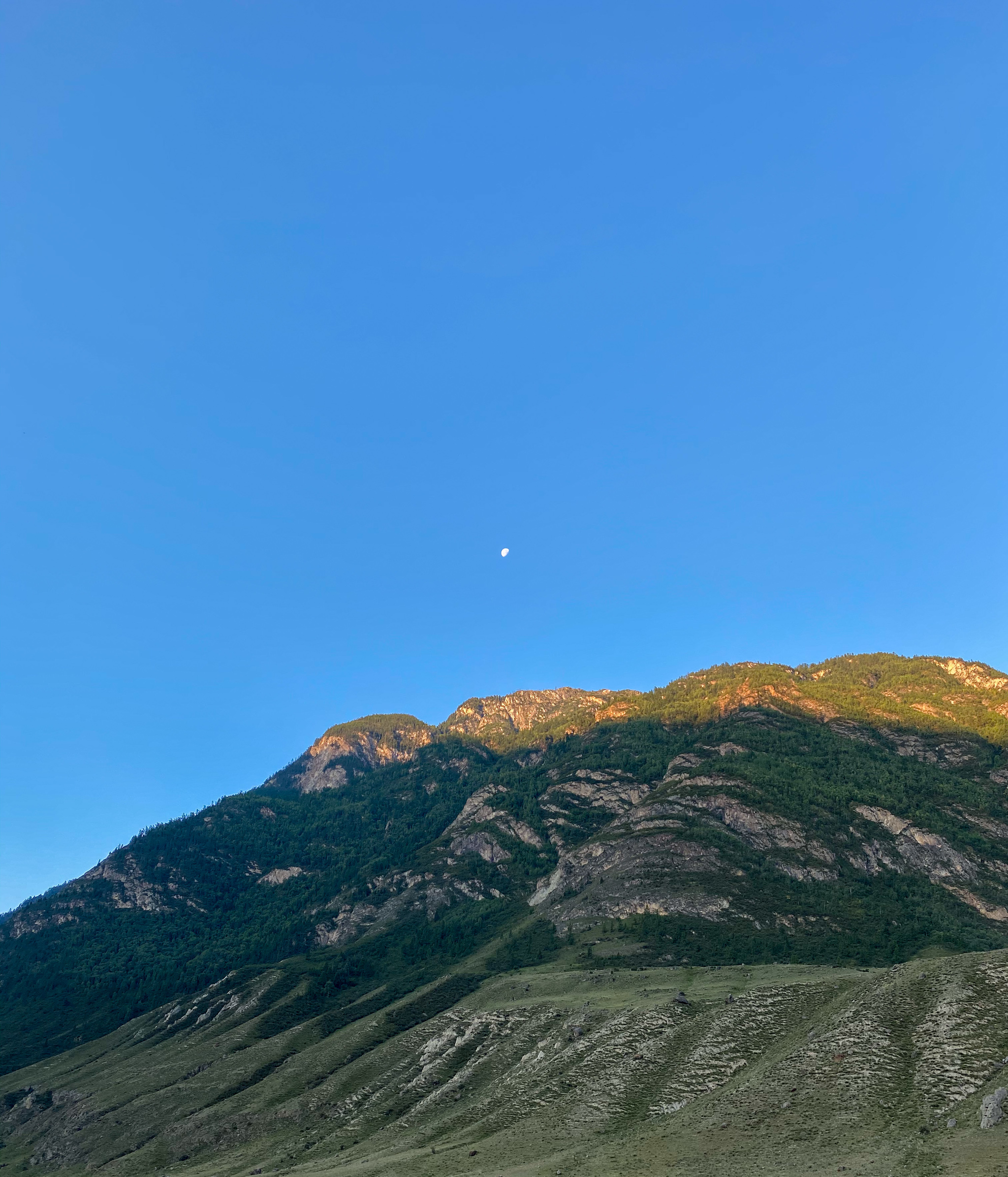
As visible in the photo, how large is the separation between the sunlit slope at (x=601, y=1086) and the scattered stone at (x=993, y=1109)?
1.11 metres

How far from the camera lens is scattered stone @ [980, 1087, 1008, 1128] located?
2404 inches

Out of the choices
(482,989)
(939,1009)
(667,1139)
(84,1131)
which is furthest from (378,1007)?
(939,1009)

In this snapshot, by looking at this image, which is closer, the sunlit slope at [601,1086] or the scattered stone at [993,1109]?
the scattered stone at [993,1109]

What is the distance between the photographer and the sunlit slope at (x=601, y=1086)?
6975 cm

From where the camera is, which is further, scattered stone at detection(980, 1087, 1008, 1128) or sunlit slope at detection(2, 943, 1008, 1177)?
sunlit slope at detection(2, 943, 1008, 1177)

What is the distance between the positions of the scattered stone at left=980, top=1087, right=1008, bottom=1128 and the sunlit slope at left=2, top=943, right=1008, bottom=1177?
111 centimetres

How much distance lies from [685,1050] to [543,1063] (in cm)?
2395

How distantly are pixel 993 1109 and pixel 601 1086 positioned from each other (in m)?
49.4

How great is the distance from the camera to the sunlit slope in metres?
69.8

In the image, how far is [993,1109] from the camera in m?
62.2

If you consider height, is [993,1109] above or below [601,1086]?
below

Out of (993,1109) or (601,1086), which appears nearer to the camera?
(993,1109)

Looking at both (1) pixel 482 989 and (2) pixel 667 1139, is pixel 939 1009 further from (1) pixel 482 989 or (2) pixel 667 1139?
(1) pixel 482 989

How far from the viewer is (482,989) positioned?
175500 mm
